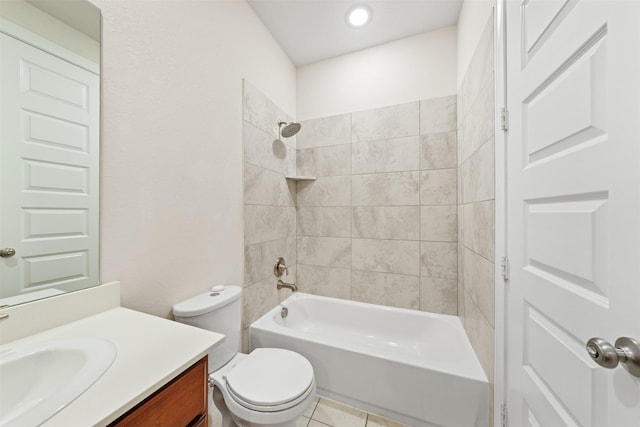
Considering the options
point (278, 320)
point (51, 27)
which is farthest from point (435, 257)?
point (51, 27)

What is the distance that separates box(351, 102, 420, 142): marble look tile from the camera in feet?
6.28

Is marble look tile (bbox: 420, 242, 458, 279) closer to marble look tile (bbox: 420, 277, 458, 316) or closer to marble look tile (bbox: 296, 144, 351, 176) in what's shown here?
marble look tile (bbox: 420, 277, 458, 316)

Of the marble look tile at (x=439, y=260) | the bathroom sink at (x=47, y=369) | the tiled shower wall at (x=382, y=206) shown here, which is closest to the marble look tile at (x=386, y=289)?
the tiled shower wall at (x=382, y=206)

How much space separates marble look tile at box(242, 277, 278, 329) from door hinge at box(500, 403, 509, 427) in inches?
56.9

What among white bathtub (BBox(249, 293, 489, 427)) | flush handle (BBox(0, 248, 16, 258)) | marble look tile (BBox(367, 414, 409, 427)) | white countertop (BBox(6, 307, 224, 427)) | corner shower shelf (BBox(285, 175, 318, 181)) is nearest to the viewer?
white countertop (BBox(6, 307, 224, 427))

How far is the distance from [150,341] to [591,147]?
1.26 m

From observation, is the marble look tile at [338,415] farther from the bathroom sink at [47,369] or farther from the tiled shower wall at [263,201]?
the bathroom sink at [47,369]

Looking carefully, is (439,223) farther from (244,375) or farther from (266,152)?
(244,375)

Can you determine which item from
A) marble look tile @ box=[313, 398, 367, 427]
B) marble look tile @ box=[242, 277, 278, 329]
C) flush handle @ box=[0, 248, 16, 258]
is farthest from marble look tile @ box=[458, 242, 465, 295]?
flush handle @ box=[0, 248, 16, 258]

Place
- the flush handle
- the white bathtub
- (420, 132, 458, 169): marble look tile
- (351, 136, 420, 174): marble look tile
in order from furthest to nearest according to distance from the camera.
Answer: (351, 136, 420, 174): marble look tile < (420, 132, 458, 169): marble look tile < the white bathtub < the flush handle

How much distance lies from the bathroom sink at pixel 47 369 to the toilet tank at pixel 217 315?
45 centimetres

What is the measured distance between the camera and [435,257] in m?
1.86

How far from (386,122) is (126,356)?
2113mm

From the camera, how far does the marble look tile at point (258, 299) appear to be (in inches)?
62.9
